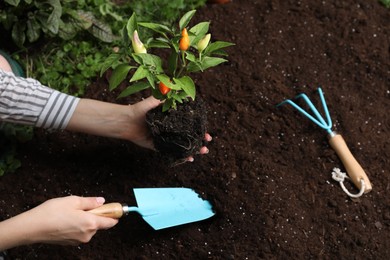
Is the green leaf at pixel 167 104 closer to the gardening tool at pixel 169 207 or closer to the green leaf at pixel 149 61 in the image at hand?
the green leaf at pixel 149 61

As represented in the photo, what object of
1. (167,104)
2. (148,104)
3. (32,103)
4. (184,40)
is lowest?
(32,103)

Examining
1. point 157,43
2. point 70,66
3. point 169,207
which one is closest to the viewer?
point 157,43

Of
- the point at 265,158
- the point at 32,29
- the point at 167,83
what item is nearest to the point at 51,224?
the point at 167,83

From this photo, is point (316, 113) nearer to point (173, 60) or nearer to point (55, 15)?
point (173, 60)

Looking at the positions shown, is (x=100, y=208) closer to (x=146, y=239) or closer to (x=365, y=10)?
(x=146, y=239)

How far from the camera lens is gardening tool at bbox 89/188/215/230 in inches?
57.7

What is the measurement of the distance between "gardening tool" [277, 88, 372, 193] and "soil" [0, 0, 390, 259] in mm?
32

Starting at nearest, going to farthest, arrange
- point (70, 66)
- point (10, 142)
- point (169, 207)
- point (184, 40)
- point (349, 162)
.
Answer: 1. point (184, 40)
2. point (169, 207)
3. point (349, 162)
4. point (10, 142)
5. point (70, 66)

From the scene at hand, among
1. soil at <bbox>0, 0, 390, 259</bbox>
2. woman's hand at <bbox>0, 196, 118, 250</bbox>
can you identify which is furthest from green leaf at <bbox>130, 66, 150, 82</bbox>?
soil at <bbox>0, 0, 390, 259</bbox>

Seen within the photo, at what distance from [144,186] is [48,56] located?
68 centimetres

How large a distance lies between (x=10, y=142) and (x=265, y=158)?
Answer: 0.89 meters

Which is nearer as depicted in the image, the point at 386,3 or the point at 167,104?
the point at 167,104

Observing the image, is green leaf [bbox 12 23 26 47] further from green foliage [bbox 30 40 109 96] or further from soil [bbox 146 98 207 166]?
soil [bbox 146 98 207 166]

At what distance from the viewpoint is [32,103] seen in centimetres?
151
